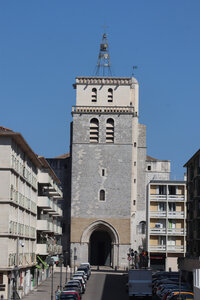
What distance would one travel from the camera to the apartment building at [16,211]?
1889 inches

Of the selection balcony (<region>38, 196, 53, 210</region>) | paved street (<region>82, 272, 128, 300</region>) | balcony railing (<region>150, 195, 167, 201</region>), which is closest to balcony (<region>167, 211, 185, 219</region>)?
balcony railing (<region>150, 195, 167, 201</region>)

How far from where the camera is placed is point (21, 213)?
181ft

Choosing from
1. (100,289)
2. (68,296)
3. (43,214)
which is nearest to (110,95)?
(43,214)

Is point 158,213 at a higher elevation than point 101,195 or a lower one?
lower

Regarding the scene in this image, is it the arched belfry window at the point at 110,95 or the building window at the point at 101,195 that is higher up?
the arched belfry window at the point at 110,95

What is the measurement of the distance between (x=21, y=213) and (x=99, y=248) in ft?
189

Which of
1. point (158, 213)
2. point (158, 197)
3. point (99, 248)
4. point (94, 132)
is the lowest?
point (99, 248)

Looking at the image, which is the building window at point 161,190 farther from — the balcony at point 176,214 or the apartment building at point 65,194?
the apartment building at point 65,194

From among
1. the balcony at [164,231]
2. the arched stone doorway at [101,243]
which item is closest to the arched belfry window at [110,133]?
the arched stone doorway at [101,243]

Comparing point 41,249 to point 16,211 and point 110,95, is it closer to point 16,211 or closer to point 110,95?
point 16,211

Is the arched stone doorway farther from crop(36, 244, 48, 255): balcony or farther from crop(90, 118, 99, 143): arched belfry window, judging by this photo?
crop(36, 244, 48, 255): balcony

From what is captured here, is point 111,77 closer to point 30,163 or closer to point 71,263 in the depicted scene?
point 71,263

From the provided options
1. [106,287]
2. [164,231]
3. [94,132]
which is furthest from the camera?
[94,132]

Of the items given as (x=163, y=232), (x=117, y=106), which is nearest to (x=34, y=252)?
(x=163, y=232)
